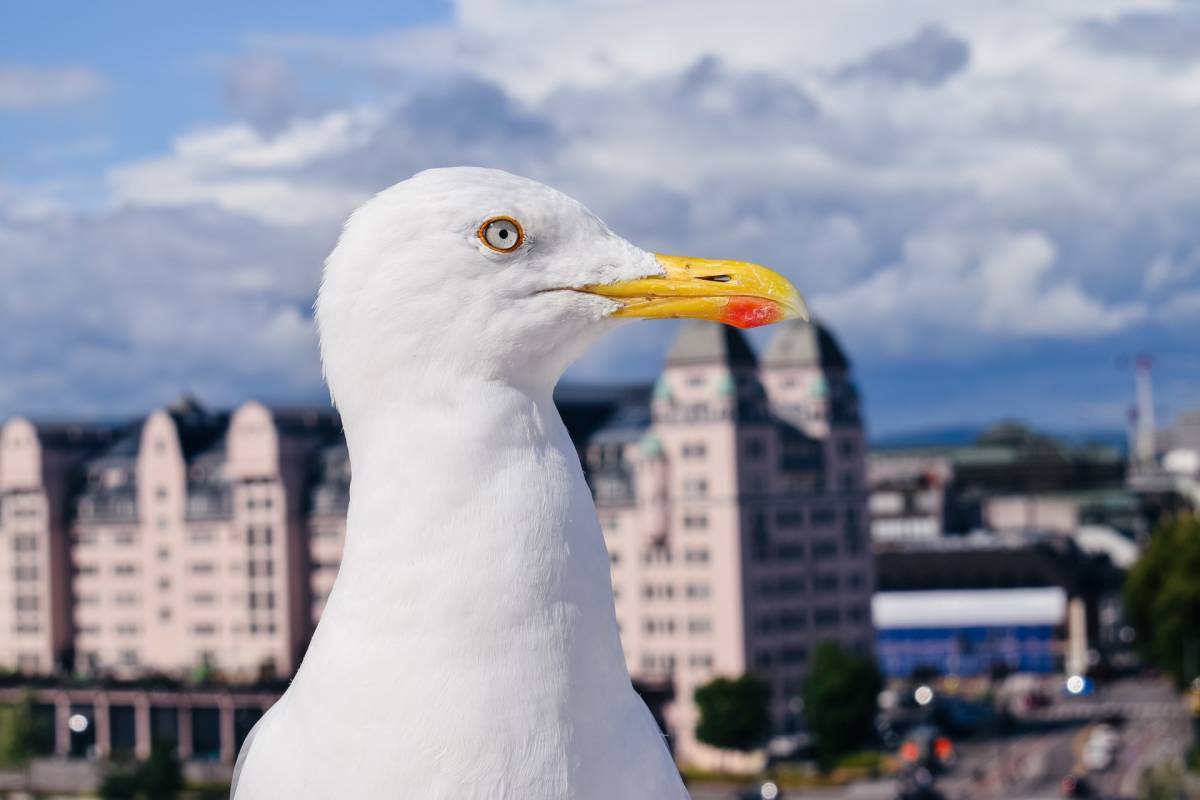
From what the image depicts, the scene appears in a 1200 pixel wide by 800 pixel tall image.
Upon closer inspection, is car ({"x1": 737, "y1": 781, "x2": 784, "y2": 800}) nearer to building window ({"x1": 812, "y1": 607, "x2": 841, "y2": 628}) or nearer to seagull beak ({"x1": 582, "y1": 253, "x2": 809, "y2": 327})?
building window ({"x1": 812, "y1": 607, "x2": 841, "y2": 628})

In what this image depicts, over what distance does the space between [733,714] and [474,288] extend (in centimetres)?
7885

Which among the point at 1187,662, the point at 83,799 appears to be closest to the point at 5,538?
the point at 83,799

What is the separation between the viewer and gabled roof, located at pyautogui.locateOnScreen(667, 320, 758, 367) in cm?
8975

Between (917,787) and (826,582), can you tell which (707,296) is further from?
(826,582)

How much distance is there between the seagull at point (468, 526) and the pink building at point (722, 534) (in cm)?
8280

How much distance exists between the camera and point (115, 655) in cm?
10475

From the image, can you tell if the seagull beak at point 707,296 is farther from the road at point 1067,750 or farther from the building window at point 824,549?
the building window at point 824,549

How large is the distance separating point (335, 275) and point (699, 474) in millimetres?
86380

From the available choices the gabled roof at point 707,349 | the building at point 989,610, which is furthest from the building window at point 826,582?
the gabled roof at point 707,349

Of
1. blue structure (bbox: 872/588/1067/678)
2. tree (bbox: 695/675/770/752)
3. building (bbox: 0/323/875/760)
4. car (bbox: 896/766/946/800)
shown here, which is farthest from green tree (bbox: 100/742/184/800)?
blue structure (bbox: 872/588/1067/678)

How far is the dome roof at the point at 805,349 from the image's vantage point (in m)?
96.6

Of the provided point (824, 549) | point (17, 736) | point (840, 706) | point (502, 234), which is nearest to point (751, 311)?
point (502, 234)

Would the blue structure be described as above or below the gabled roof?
below

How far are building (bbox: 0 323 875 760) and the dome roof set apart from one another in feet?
0.45
